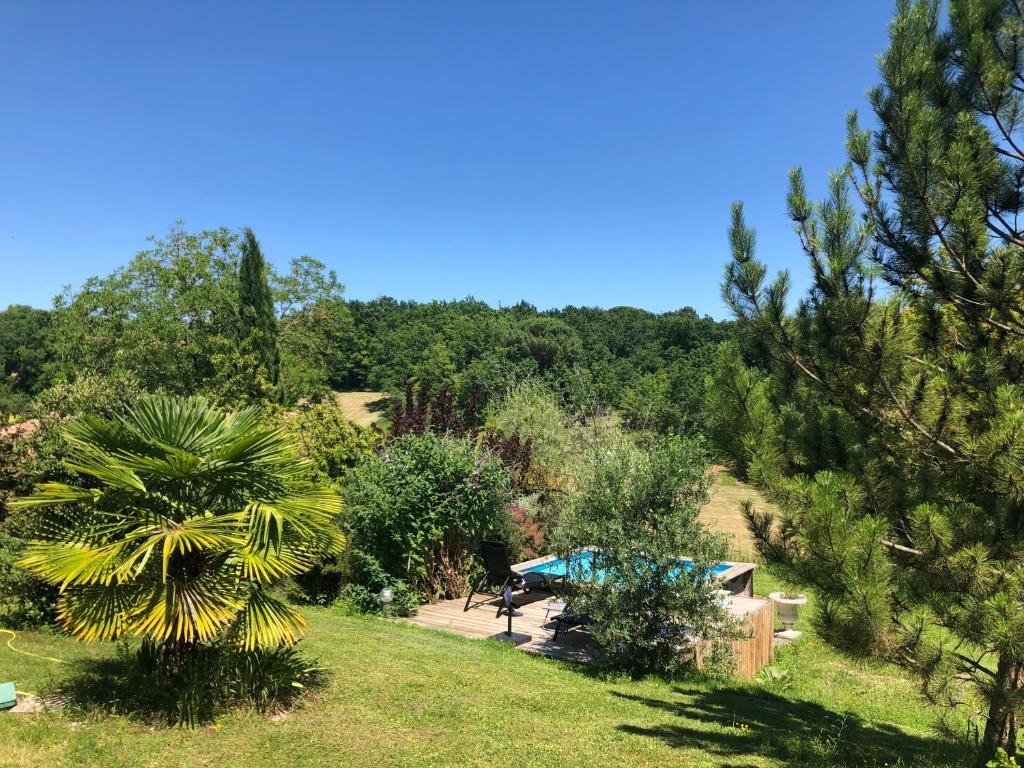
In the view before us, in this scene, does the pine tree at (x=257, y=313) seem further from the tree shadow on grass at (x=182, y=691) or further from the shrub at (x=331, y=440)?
the tree shadow on grass at (x=182, y=691)

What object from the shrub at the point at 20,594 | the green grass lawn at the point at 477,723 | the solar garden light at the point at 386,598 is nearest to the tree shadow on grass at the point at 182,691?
the green grass lawn at the point at 477,723

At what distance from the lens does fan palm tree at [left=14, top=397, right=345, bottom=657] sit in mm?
4070

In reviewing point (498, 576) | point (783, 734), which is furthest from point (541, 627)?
point (783, 734)

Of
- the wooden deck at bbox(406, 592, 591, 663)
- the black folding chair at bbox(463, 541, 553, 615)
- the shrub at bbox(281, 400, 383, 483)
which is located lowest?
the wooden deck at bbox(406, 592, 591, 663)

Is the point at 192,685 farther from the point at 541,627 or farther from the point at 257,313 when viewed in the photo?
the point at 257,313

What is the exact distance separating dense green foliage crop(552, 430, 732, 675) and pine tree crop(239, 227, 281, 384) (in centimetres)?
1576

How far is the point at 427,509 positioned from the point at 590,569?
3162 mm

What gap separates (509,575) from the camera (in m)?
9.02

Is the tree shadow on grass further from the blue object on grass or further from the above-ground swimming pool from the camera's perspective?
the above-ground swimming pool

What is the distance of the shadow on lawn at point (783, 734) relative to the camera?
446cm

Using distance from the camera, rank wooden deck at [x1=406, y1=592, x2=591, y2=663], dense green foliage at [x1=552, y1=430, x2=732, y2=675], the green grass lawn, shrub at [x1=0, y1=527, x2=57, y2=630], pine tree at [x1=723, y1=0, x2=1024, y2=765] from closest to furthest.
→ pine tree at [x1=723, y1=0, x2=1024, y2=765] → the green grass lawn → shrub at [x1=0, y1=527, x2=57, y2=630] → dense green foliage at [x1=552, y1=430, x2=732, y2=675] → wooden deck at [x1=406, y1=592, x2=591, y2=663]

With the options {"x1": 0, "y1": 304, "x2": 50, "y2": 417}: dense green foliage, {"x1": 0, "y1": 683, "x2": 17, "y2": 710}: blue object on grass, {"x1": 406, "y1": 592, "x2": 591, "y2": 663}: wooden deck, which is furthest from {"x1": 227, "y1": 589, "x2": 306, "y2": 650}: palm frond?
{"x1": 0, "y1": 304, "x2": 50, "y2": 417}: dense green foliage

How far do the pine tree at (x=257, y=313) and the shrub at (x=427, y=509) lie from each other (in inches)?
467

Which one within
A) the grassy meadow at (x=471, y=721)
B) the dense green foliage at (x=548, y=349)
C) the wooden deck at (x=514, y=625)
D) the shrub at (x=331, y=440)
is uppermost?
the dense green foliage at (x=548, y=349)
